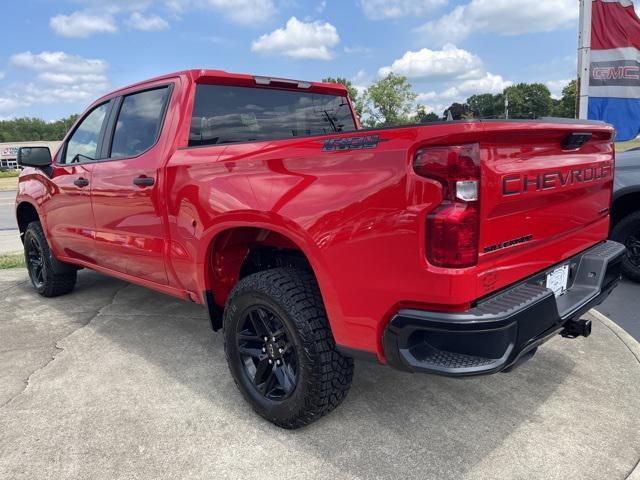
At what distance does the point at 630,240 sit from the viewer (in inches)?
192

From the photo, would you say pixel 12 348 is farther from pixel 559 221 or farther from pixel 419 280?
pixel 559 221

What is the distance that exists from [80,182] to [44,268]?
152 cm

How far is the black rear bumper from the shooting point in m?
1.83

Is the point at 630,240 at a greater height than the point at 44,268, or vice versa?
the point at 44,268

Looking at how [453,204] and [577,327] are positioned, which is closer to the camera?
[453,204]

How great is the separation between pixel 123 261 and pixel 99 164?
0.76m

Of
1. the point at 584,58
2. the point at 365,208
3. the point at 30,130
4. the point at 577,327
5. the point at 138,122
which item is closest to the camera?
the point at 365,208

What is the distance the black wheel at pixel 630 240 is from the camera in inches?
190

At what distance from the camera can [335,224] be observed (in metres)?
2.09

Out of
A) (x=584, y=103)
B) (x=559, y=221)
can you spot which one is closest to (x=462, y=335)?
(x=559, y=221)

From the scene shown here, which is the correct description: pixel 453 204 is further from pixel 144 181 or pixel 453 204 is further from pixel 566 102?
pixel 566 102

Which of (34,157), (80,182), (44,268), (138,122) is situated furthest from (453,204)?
(44,268)

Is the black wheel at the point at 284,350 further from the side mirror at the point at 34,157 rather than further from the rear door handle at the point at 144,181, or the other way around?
the side mirror at the point at 34,157

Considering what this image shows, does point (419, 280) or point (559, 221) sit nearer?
point (419, 280)
